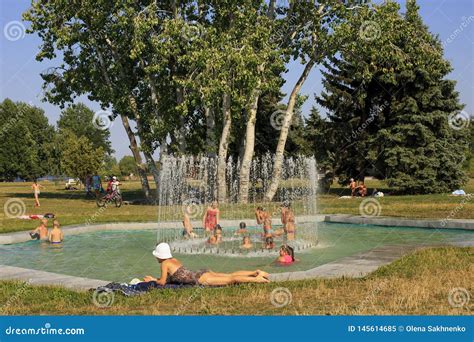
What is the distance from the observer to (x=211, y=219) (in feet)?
62.2

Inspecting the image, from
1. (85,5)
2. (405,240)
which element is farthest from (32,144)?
(405,240)

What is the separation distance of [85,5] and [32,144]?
6638 cm

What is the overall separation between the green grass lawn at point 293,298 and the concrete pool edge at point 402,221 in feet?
31.5

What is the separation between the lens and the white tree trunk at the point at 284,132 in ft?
105

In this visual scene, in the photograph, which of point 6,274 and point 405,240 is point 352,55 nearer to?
point 405,240

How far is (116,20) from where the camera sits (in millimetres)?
32094

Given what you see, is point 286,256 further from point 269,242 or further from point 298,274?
point 298,274

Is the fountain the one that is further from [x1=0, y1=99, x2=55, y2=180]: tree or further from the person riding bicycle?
[x1=0, y1=99, x2=55, y2=180]: tree

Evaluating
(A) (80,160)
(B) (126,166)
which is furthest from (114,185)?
(B) (126,166)

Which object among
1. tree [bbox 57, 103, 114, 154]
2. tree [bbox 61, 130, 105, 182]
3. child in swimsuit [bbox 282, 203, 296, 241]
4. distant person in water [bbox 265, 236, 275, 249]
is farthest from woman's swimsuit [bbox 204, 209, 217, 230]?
tree [bbox 57, 103, 114, 154]

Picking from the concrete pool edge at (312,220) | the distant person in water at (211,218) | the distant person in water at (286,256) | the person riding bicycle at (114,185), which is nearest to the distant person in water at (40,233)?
the concrete pool edge at (312,220)

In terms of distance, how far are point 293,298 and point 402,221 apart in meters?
13.4

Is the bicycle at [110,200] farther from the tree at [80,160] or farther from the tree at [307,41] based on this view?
the tree at [80,160]

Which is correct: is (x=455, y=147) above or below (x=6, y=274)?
above
